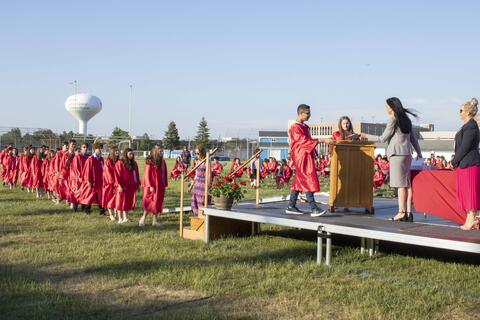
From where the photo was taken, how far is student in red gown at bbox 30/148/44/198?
1872 cm

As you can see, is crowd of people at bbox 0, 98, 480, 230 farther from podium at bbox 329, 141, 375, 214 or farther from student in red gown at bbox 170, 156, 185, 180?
student in red gown at bbox 170, 156, 185, 180

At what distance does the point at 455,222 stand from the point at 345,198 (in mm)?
1701

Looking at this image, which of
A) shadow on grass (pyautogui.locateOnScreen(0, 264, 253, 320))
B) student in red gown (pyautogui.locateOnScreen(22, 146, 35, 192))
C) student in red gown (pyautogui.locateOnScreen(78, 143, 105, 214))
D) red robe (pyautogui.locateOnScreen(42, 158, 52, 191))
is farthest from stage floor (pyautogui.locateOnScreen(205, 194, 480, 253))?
student in red gown (pyautogui.locateOnScreen(22, 146, 35, 192))

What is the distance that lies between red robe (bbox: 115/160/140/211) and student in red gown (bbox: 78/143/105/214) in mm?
1509

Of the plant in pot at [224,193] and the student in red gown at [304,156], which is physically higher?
the student in red gown at [304,156]

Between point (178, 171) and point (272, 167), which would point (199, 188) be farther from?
point (272, 167)

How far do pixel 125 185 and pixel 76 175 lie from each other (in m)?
2.55

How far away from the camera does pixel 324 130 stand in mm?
84750

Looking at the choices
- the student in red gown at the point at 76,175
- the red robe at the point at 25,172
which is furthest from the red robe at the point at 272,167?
the student in red gown at the point at 76,175

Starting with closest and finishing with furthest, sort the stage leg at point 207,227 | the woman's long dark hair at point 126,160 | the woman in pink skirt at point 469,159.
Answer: the woman in pink skirt at point 469,159, the stage leg at point 207,227, the woman's long dark hair at point 126,160

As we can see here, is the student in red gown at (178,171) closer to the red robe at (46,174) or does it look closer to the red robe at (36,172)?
the red robe at (36,172)

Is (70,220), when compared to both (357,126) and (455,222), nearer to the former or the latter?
(455,222)

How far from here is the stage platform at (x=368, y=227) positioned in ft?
21.4

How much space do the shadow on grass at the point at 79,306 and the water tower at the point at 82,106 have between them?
89350 mm
